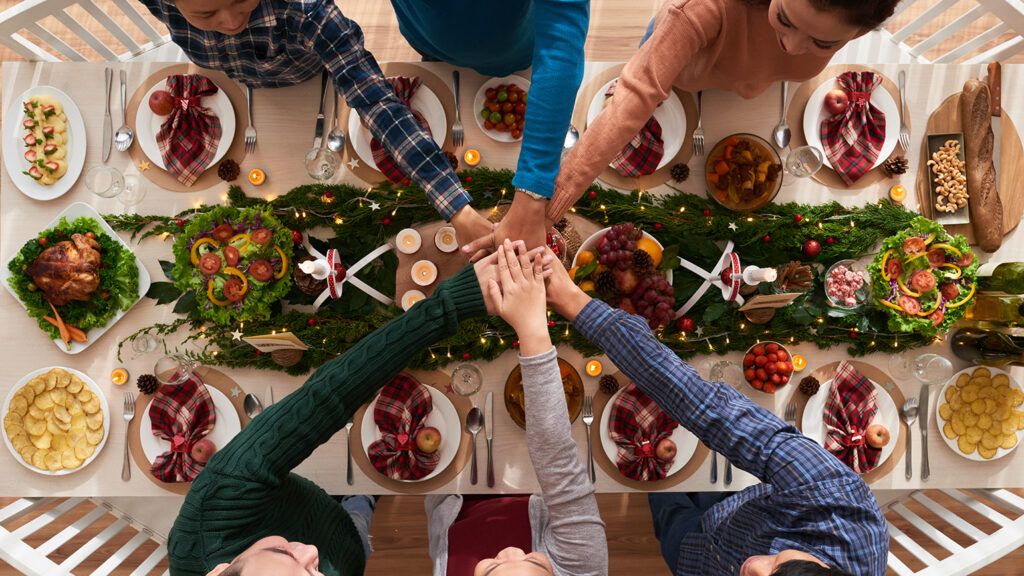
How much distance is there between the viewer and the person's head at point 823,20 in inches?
47.6

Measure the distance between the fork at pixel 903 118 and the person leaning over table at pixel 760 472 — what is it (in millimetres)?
1131

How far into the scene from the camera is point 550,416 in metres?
1.54

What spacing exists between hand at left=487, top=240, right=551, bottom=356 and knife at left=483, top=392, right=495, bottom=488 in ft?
1.35

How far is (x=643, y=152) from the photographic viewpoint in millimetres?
1966

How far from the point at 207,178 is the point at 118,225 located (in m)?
0.32

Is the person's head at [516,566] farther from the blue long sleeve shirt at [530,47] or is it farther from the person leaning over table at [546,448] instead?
the blue long sleeve shirt at [530,47]

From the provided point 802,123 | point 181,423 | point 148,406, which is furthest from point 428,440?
point 802,123

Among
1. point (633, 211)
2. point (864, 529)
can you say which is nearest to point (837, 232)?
point (633, 211)

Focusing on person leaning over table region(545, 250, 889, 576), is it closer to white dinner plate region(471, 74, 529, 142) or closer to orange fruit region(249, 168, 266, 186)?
white dinner plate region(471, 74, 529, 142)

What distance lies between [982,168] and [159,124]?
8.96 feet

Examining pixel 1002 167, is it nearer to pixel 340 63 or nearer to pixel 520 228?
pixel 520 228

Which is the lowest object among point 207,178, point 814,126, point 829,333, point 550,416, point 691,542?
point 691,542

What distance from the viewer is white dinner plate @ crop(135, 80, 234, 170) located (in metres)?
1.98

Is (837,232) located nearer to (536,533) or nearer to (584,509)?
(584,509)
